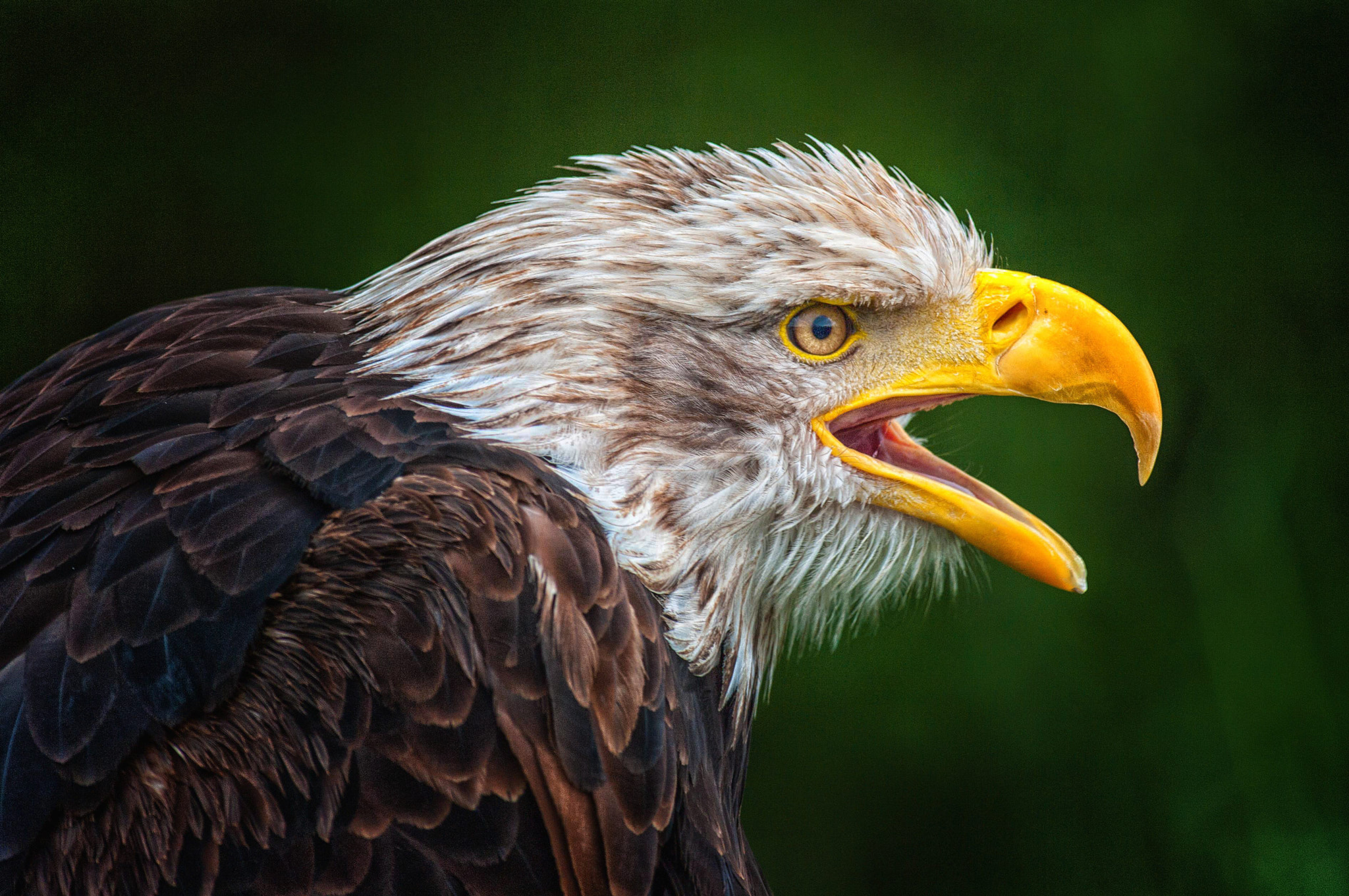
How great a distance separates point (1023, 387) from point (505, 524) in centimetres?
74

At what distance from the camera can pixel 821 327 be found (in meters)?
1.65

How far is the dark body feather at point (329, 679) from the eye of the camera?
4.42ft

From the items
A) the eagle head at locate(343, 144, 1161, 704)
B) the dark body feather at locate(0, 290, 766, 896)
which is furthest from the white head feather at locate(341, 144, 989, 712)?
the dark body feather at locate(0, 290, 766, 896)

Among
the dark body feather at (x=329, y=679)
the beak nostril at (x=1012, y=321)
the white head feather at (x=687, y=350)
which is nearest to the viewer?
the dark body feather at (x=329, y=679)

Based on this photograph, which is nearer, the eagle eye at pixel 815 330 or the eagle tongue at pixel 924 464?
the eagle eye at pixel 815 330

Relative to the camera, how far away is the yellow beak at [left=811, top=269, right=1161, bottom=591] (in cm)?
167

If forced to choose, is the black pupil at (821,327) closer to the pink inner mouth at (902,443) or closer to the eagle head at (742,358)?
the eagle head at (742,358)

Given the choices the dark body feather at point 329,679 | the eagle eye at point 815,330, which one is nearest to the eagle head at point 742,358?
the eagle eye at point 815,330

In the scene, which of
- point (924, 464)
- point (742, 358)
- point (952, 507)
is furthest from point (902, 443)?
point (742, 358)

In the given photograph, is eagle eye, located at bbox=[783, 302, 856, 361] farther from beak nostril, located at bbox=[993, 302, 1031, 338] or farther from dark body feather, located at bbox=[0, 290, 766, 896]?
dark body feather, located at bbox=[0, 290, 766, 896]

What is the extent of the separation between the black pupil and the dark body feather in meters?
0.41

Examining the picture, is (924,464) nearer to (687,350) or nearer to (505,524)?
(687,350)

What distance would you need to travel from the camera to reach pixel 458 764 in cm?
138

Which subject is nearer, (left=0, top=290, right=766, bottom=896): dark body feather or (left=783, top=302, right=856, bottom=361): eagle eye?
(left=0, top=290, right=766, bottom=896): dark body feather
